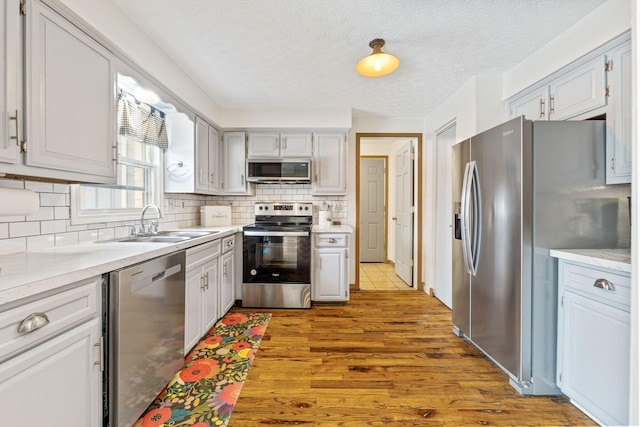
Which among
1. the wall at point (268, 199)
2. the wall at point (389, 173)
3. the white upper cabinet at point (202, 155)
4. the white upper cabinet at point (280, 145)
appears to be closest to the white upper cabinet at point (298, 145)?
the white upper cabinet at point (280, 145)

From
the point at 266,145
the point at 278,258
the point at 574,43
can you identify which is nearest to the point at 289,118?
the point at 266,145

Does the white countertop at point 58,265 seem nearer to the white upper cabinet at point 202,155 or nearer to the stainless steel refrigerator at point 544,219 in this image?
the white upper cabinet at point 202,155

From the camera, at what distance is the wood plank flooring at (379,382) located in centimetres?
153

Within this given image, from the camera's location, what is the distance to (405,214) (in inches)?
171

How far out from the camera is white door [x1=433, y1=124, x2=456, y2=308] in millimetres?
3240

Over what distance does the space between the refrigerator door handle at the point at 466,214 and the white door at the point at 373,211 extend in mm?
3689

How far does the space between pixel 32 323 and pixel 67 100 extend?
3.59 ft

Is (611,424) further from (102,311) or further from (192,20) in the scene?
(192,20)

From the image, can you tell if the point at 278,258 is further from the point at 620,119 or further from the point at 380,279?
the point at 620,119

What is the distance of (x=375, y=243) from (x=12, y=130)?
5.52 metres

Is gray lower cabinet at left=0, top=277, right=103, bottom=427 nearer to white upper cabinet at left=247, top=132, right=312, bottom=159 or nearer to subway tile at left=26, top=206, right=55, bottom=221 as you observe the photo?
subway tile at left=26, top=206, right=55, bottom=221

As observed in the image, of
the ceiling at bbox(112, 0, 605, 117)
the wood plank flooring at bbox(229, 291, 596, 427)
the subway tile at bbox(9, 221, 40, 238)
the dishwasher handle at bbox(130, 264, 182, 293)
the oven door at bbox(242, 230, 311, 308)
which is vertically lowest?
the wood plank flooring at bbox(229, 291, 596, 427)

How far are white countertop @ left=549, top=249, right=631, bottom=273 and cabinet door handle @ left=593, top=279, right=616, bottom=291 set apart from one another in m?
0.08

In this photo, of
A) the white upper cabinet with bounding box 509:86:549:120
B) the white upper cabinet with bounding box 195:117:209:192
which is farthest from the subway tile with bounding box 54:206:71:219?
the white upper cabinet with bounding box 509:86:549:120
